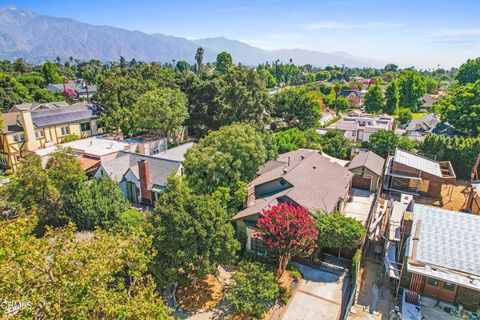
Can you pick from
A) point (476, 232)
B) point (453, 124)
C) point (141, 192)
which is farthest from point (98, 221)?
point (453, 124)

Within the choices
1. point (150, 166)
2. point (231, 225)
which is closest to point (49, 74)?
point (150, 166)

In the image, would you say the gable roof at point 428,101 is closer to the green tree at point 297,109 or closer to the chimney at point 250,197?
the green tree at point 297,109

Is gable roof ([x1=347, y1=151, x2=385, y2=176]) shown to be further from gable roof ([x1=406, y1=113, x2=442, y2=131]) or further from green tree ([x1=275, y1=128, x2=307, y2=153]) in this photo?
gable roof ([x1=406, y1=113, x2=442, y2=131])

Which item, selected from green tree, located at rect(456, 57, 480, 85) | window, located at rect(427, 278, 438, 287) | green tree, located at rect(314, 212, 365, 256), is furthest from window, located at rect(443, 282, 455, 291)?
green tree, located at rect(456, 57, 480, 85)

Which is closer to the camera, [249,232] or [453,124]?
[249,232]

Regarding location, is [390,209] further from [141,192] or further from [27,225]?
[27,225]
